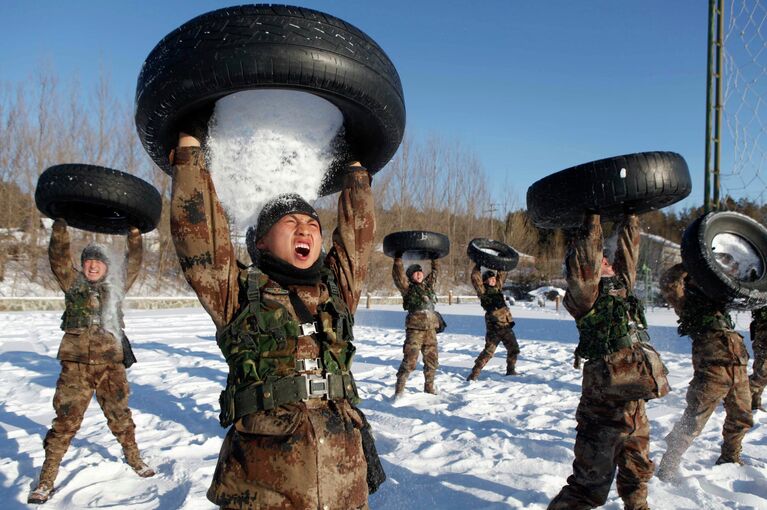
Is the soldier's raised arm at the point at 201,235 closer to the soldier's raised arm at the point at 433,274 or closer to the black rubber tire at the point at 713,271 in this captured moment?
the black rubber tire at the point at 713,271

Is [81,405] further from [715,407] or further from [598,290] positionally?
[715,407]

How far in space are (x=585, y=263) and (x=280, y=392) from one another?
92.5 inches

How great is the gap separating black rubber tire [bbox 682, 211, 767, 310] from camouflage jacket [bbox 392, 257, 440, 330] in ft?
13.3

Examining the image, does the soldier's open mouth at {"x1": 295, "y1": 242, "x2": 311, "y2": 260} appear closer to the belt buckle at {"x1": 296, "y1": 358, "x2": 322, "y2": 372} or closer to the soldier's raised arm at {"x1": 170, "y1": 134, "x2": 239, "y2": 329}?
the soldier's raised arm at {"x1": 170, "y1": 134, "x2": 239, "y2": 329}

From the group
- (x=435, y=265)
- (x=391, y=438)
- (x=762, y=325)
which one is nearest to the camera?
(x=391, y=438)

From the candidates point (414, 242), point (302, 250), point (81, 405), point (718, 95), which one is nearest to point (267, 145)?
point (302, 250)

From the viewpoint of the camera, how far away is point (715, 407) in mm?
4406

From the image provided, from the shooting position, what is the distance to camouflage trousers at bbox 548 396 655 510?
3.19 m

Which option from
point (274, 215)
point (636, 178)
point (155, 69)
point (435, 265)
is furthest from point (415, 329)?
point (155, 69)

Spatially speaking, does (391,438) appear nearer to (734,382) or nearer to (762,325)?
(734,382)

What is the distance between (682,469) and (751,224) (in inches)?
90.6

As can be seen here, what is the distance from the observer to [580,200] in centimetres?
302

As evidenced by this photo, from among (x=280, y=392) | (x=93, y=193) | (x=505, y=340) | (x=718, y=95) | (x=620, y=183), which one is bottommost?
(x=505, y=340)

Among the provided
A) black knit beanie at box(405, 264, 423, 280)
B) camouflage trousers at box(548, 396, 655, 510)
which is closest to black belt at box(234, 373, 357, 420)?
camouflage trousers at box(548, 396, 655, 510)
